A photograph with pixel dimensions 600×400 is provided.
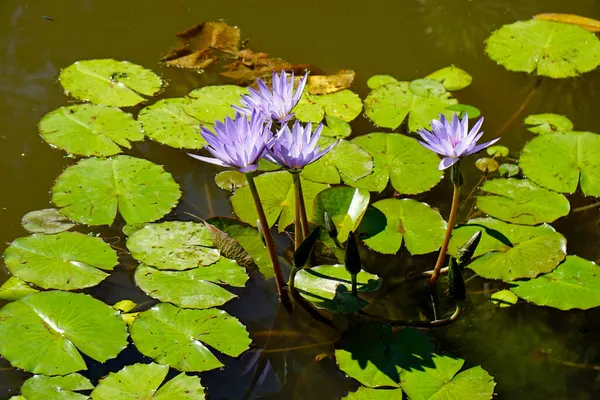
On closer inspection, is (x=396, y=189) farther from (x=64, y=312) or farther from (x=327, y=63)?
(x=64, y=312)

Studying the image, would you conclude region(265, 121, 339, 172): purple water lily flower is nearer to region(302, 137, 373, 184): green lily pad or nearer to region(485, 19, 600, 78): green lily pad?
region(302, 137, 373, 184): green lily pad

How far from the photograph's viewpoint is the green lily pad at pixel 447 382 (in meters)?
2.51

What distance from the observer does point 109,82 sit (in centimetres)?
394

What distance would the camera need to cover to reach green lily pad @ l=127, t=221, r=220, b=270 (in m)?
2.91

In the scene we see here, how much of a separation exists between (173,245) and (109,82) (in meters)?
1.45

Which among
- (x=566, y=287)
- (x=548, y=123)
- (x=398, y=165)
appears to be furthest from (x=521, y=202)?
(x=548, y=123)

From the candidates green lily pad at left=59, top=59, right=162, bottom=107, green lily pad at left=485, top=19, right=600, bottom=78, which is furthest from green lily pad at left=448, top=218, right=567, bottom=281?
green lily pad at left=59, top=59, right=162, bottom=107

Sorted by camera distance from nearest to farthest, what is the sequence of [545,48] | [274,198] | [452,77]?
[274,198]
[452,77]
[545,48]

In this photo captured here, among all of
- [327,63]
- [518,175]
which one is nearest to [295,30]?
[327,63]

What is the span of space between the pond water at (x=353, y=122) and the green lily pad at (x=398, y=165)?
0.36 ft

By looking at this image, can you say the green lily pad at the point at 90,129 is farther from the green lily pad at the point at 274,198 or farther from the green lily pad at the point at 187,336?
the green lily pad at the point at 187,336

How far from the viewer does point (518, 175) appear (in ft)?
11.7

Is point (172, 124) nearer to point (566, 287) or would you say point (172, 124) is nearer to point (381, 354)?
point (381, 354)

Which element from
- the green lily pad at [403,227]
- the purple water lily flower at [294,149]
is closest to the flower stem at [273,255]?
the purple water lily flower at [294,149]
